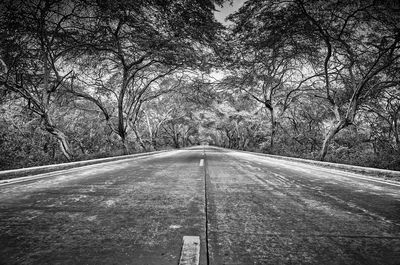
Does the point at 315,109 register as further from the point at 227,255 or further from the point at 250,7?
the point at 227,255

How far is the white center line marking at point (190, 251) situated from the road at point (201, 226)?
49mm

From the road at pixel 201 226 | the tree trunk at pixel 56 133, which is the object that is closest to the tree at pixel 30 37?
the tree trunk at pixel 56 133

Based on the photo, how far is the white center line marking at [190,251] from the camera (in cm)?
180

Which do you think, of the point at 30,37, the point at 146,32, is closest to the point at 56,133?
the point at 30,37

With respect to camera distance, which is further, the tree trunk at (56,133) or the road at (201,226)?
the tree trunk at (56,133)

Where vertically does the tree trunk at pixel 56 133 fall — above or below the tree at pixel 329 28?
below

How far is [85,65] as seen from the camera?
50.3ft

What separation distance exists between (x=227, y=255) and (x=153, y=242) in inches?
29.7

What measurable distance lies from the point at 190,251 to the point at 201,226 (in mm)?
612

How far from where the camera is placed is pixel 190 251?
1.96 metres

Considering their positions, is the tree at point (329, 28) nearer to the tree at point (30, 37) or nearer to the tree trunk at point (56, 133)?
the tree at point (30, 37)

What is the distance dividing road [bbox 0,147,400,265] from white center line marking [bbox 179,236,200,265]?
49mm

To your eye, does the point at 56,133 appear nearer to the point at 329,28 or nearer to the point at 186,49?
the point at 186,49

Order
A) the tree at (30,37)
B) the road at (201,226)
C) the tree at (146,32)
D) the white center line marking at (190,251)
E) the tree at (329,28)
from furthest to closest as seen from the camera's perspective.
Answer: the tree at (329,28) < the tree at (146,32) < the tree at (30,37) < the road at (201,226) < the white center line marking at (190,251)
